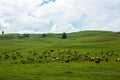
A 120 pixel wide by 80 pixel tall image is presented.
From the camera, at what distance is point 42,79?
23.1 meters

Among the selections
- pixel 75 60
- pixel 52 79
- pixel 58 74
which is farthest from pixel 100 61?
pixel 52 79

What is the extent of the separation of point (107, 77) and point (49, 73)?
6.96m

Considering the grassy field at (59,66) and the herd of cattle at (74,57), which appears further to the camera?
the herd of cattle at (74,57)

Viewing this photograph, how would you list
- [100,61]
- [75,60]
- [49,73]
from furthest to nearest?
[75,60]
[100,61]
[49,73]

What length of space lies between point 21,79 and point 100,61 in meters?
17.9

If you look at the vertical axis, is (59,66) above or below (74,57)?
below

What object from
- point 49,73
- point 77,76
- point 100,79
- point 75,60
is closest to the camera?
point 100,79

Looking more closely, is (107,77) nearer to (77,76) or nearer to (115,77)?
(115,77)

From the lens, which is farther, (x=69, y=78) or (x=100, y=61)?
(x=100, y=61)

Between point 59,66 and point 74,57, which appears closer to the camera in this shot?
point 59,66

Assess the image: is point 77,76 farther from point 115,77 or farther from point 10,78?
point 10,78

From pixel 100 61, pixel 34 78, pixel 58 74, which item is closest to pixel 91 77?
pixel 58 74

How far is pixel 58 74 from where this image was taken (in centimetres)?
2627

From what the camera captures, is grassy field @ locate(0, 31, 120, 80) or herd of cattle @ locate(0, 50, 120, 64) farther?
herd of cattle @ locate(0, 50, 120, 64)
